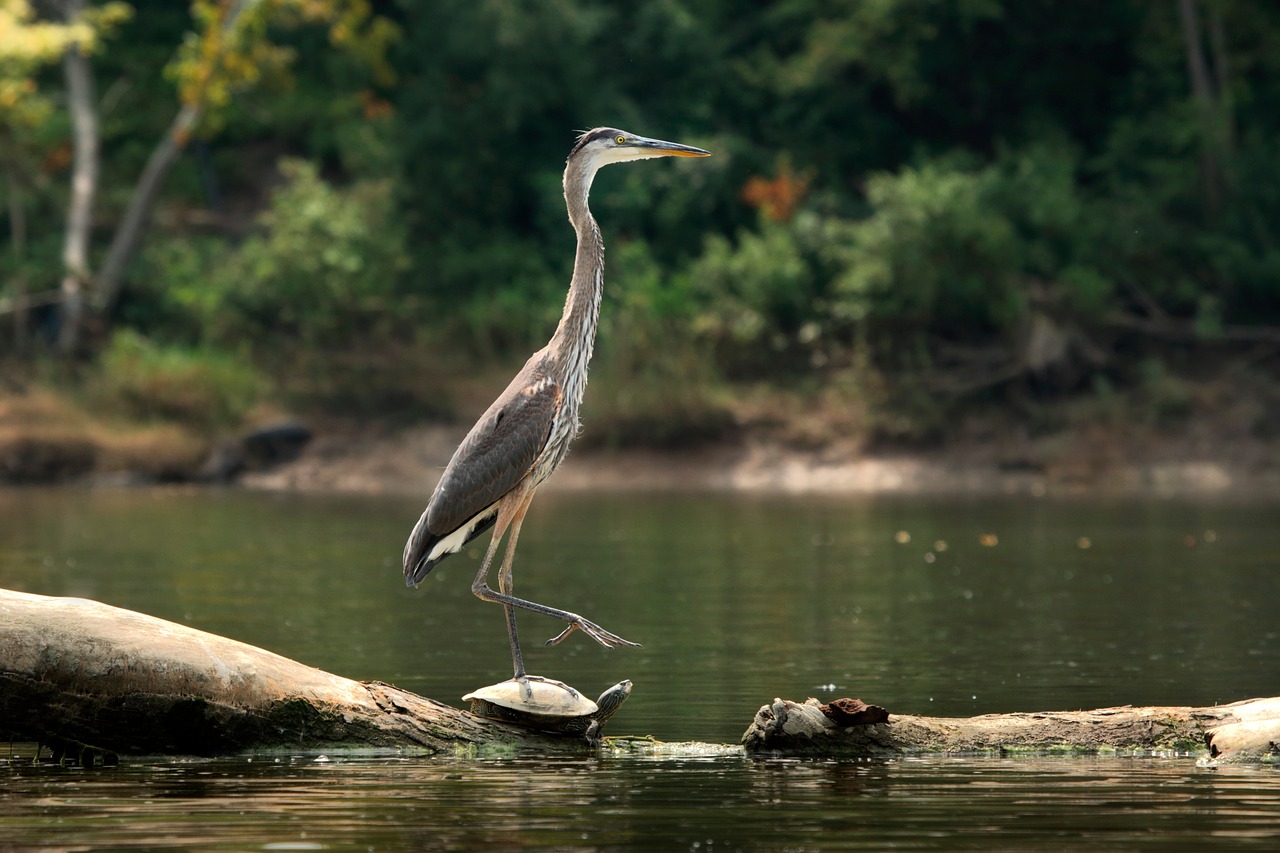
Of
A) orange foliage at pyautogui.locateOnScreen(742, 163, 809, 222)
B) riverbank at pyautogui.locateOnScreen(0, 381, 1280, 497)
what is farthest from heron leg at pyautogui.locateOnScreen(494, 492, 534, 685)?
orange foliage at pyautogui.locateOnScreen(742, 163, 809, 222)

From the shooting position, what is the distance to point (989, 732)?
9188 mm

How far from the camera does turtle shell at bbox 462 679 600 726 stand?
31.0 feet

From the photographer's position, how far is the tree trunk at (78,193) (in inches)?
1473

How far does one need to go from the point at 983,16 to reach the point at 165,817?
104ft

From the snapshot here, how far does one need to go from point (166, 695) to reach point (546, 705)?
1.89 meters

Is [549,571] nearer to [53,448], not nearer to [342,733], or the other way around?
[342,733]

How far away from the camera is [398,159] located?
1526 inches

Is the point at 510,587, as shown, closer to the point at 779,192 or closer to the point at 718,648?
the point at 718,648

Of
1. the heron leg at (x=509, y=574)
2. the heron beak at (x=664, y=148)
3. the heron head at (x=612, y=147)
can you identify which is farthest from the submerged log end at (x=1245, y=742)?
the heron head at (x=612, y=147)

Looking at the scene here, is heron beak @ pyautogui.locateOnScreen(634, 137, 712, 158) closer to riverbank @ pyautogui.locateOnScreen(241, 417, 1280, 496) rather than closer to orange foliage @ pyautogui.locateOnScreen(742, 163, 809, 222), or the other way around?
riverbank @ pyautogui.locateOnScreen(241, 417, 1280, 496)

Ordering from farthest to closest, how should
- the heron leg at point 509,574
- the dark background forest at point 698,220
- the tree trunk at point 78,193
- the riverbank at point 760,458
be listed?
the tree trunk at point 78,193 < the dark background forest at point 698,220 < the riverbank at point 760,458 < the heron leg at point 509,574

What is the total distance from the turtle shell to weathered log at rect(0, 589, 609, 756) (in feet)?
0.67

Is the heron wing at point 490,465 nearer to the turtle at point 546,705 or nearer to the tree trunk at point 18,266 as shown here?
the turtle at point 546,705

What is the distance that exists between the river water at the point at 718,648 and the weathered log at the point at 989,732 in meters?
0.13
